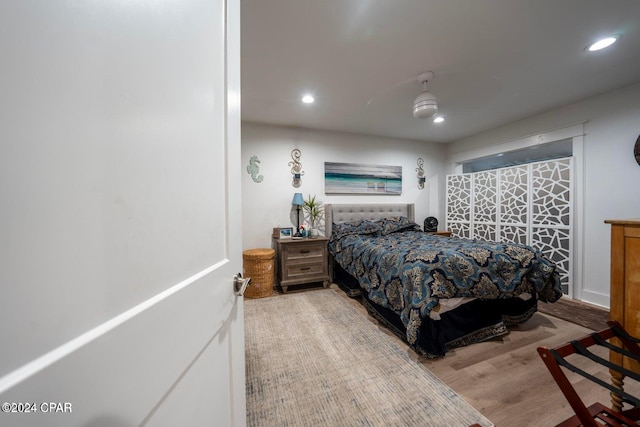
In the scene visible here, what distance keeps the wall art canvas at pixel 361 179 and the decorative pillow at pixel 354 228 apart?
2.09 feet

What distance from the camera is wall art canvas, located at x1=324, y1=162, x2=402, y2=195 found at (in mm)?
3889

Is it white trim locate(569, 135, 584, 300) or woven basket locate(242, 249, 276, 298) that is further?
woven basket locate(242, 249, 276, 298)

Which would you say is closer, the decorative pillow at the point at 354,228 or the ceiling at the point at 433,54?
the ceiling at the point at 433,54

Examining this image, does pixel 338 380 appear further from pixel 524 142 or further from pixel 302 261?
pixel 524 142

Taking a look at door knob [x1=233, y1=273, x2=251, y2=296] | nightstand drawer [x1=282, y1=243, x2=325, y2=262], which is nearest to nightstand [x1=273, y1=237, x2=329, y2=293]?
nightstand drawer [x1=282, y1=243, x2=325, y2=262]

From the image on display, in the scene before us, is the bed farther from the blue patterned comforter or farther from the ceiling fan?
the ceiling fan

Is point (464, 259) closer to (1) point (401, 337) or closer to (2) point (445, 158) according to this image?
(1) point (401, 337)

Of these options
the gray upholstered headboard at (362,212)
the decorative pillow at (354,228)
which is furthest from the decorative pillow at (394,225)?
the gray upholstered headboard at (362,212)

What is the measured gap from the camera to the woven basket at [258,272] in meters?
3.00

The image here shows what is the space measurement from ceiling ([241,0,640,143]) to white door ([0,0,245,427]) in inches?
53.6

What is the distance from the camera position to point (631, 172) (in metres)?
2.52

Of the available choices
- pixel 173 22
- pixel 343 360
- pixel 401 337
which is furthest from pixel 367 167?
pixel 173 22

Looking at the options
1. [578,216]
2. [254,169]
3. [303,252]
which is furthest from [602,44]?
[254,169]

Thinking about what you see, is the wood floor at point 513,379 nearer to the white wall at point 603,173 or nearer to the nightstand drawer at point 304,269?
the white wall at point 603,173
